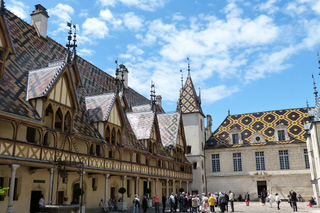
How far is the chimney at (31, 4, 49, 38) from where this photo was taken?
77.3 feet

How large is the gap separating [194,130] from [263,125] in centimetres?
931

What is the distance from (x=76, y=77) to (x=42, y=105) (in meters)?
5.71

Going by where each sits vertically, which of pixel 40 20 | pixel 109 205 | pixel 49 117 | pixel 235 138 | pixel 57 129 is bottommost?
pixel 109 205

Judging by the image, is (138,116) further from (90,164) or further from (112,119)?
(90,164)

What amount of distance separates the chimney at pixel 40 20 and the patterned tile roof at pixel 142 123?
1076cm

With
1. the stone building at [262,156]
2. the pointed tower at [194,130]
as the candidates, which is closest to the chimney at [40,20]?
the pointed tower at [194,130]

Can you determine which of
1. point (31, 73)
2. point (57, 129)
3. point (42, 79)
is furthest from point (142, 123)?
point (42, 79)

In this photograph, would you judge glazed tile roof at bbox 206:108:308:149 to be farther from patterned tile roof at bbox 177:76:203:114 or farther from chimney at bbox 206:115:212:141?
patterned tile roof at bbox 177:76:203:114

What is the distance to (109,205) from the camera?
2233 cm

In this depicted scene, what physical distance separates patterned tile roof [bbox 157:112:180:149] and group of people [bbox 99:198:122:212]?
482 inches

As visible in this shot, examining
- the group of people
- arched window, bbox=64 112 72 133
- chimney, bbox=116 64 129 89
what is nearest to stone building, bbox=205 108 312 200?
chimney, bbox=116 64 129 89

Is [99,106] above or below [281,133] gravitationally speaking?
below

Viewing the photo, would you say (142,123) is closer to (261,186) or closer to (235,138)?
(235,138)

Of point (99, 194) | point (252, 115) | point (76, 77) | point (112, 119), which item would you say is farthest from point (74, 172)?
point (252, 115)
